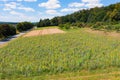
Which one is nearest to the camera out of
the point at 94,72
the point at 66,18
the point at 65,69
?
the point at 94,72

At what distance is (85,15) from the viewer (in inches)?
4990

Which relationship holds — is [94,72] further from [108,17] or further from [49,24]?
[49,24]

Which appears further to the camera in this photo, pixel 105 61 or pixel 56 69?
pixel 105 61

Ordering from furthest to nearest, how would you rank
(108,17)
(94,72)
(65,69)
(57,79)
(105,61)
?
(108,17) < (105,61) < (65,69) < (94,72) < (57,79)

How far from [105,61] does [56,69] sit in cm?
410

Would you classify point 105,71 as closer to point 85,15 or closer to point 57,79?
point 57,79

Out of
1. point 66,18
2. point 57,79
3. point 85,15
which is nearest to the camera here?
point 57,79

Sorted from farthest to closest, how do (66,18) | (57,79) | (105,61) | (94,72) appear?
(66,18) < (105,61) < (94,72) < (57,79)

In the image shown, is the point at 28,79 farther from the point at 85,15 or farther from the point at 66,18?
the point at 66,18

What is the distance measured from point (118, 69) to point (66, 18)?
417 ft

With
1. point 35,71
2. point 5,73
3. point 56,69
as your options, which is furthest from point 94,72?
point 5,73

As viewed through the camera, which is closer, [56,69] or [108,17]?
[56,69]

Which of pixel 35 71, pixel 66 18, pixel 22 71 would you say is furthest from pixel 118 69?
pixel 66 18

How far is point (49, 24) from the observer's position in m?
134
